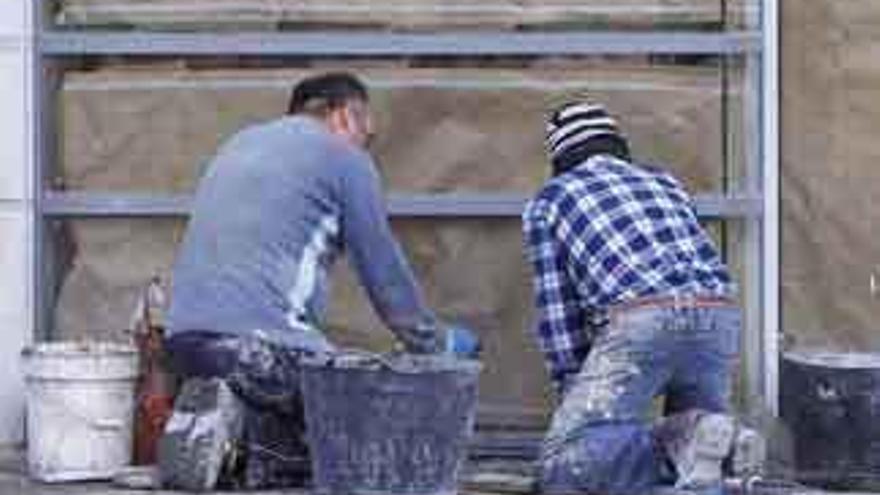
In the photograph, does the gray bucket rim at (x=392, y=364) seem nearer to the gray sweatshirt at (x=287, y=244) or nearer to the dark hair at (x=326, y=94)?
the gray sweatshirt at (x=287, y=244)

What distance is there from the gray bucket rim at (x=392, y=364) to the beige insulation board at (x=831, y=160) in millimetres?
1639

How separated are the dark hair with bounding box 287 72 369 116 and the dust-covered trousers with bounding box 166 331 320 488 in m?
0.88

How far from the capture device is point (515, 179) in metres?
8.83

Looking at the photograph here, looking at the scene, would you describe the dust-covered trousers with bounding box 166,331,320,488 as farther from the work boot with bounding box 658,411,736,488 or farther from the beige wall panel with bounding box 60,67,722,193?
the work boot with bounding box 658,411,736,488

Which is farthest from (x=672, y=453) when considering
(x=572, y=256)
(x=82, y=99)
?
(x=82, y=99)

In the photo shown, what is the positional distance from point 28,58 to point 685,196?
2.56m

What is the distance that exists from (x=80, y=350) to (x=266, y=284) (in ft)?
2.74

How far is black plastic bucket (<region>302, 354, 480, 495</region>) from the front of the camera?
24.7 feet

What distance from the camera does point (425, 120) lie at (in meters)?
8.84

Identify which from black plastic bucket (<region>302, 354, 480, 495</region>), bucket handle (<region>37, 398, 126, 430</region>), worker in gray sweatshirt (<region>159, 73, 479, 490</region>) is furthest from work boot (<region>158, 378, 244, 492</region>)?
bucket handle (<region>37, 398, 126, 430</region>)

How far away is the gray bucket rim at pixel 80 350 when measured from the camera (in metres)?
8.32

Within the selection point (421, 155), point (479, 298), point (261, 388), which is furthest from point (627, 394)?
point (421, 155)

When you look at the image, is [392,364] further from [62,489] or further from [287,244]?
[62,489]

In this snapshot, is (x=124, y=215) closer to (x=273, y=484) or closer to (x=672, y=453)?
(x=273, y=484)
